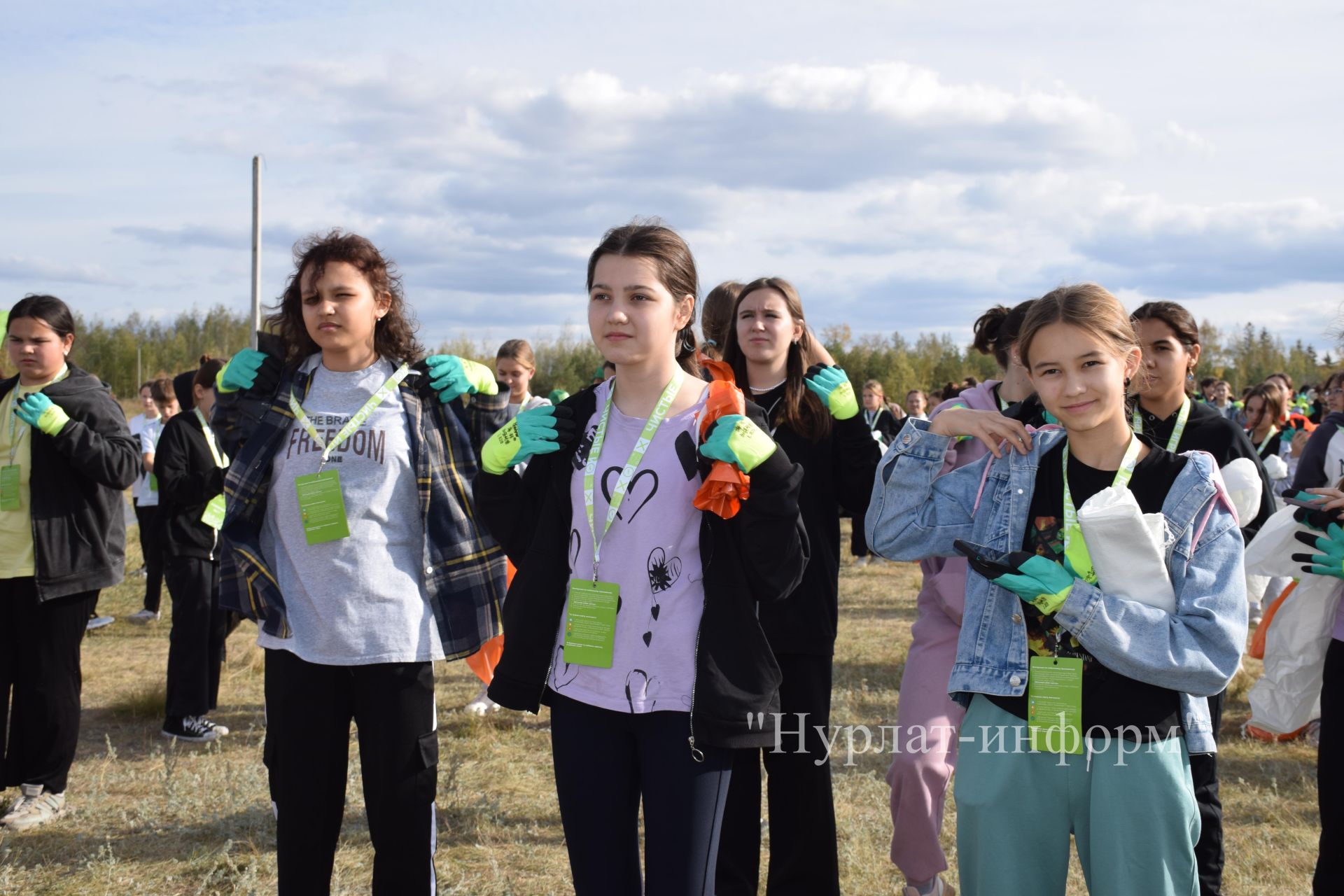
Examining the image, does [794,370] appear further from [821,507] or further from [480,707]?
[480,707]

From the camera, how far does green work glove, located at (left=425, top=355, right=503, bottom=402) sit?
3.44m

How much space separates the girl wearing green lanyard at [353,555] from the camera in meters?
3.22

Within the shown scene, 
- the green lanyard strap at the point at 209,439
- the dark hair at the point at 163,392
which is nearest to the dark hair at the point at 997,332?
the green lanyard strap at the point at 209,439

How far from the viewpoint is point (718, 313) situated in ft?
15.4

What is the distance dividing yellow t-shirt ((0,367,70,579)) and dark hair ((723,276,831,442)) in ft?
10.2

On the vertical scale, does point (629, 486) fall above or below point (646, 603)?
above

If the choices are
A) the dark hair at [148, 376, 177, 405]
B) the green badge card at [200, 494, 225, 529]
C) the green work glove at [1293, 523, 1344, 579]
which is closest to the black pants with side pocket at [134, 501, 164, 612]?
the dark hair at [148, 376, 177, 405]

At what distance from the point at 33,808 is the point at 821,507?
3.74m

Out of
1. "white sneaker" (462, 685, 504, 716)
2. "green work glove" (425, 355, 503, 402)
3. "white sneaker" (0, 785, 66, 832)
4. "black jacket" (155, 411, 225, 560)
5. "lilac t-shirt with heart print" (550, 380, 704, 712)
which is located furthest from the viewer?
"white sneaker" (462, 685, 504, 716)

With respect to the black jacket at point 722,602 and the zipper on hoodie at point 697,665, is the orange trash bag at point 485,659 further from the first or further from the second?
the zipper on hoodie at point 697,665

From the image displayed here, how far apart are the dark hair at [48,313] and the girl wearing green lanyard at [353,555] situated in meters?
1.94

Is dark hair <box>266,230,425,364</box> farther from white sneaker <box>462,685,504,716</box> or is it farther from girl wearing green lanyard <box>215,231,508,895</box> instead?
white sneaker <box>462,685,504,716</box>

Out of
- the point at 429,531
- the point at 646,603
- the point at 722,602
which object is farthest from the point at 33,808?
the point at 722,602

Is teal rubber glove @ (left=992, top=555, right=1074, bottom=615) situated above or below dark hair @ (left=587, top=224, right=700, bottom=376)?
below
